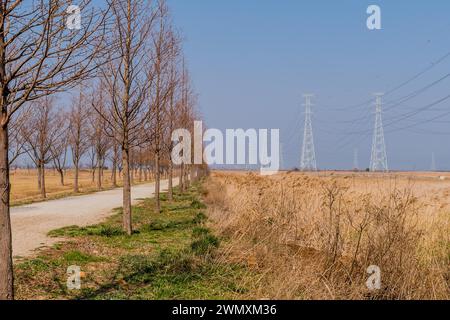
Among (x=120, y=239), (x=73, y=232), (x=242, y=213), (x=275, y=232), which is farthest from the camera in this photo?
(x=73, y=232)

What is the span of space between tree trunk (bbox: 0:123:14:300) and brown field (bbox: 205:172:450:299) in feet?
8.75

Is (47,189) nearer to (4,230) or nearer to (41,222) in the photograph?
(41,222)

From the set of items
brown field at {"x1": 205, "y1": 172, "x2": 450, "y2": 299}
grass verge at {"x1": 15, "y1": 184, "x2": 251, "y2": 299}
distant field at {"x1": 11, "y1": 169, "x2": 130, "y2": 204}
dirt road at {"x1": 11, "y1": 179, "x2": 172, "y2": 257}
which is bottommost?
distant field at {"x1": 11, "y1": 169, "x2": 130, "y2": 204}

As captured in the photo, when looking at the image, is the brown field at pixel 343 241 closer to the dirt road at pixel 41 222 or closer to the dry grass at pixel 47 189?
the dirt road at pixel 41 222

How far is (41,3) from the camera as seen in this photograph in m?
4.45

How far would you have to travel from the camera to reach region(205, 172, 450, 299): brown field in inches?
206

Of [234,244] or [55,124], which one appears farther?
[55,124]

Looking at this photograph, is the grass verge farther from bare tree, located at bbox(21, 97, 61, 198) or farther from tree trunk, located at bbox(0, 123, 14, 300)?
bare tree, located at bbox(21, 97, 61, 198)

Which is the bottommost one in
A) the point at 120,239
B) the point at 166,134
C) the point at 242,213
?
the point at 120,239

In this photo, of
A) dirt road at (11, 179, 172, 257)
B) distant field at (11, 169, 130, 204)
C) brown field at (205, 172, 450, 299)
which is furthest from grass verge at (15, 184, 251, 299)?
distant field at (11, 169, 130, 204)
